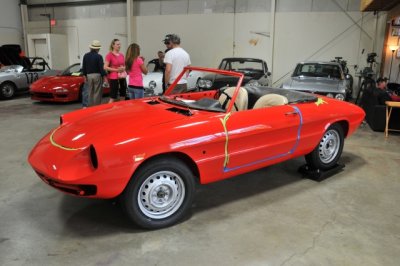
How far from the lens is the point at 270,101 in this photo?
384cm

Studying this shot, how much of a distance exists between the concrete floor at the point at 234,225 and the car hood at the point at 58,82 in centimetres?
501

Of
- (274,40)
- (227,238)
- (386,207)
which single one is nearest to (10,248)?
(227,238)

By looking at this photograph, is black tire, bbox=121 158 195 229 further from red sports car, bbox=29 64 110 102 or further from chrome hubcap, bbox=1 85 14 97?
chrome hubcap, bbox=1 85 14 97

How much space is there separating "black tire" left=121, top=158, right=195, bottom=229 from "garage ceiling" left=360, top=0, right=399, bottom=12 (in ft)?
27.3

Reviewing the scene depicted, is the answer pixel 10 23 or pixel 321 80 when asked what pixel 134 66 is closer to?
pixel 321 80

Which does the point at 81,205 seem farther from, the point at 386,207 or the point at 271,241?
the point at 386,207

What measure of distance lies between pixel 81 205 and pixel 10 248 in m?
0.79

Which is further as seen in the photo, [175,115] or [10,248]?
[175,115]

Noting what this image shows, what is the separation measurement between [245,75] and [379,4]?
175 inches

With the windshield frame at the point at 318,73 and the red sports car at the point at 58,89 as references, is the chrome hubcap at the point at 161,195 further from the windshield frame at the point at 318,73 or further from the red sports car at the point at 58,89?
the red sports car at the point at 58,89

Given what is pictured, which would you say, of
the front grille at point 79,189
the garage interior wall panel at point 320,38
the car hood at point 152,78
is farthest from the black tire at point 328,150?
the garage interior wall panel at point 320,38

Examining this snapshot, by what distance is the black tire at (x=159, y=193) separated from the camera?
8.82ft

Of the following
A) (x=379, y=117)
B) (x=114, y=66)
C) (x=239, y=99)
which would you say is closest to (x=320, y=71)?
(x=379, y=117)

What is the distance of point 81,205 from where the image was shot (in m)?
3.32
